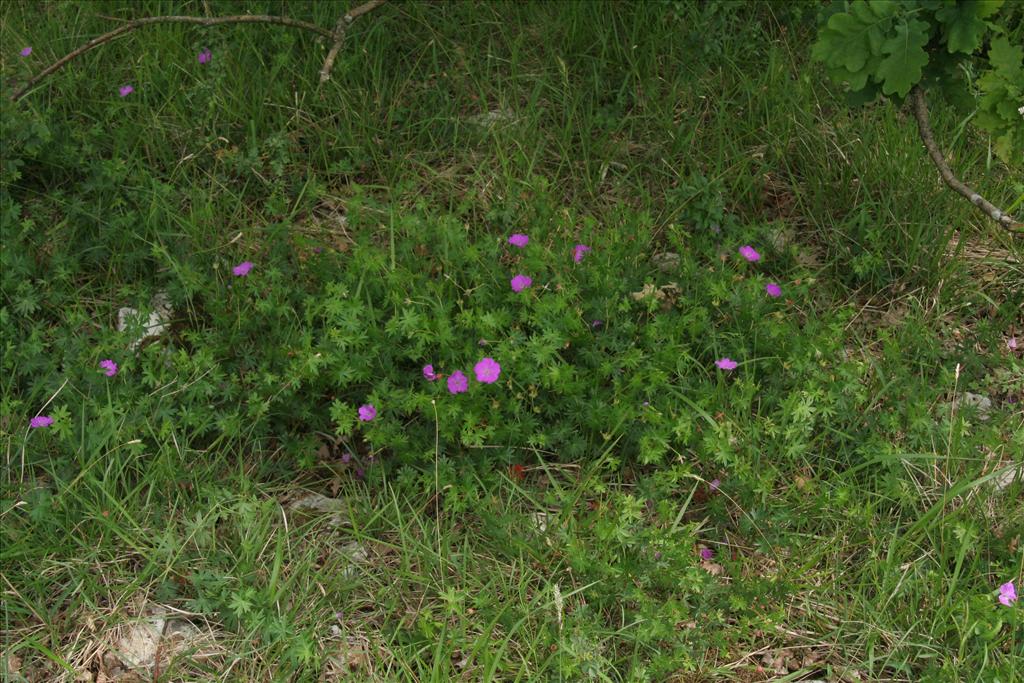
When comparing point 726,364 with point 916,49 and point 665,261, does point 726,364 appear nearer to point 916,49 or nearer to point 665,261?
point 665,261

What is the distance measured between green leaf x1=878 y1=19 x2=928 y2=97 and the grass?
0.76m

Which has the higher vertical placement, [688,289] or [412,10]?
[412,10]

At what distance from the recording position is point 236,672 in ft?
7.00

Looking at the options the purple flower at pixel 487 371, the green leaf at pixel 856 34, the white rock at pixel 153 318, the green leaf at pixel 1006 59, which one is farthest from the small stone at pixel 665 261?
the white rock at pixel 153 318

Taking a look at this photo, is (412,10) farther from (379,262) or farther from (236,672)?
(236,672)

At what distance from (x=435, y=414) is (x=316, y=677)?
67 cm

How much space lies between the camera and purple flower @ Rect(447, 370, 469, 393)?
249 cm

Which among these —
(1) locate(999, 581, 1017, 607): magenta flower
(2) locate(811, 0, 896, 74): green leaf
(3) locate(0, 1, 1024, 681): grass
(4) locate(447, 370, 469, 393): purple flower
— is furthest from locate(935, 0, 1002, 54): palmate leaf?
(4) locate(447, 370, 469, 393): purple flower

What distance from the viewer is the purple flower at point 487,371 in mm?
2496

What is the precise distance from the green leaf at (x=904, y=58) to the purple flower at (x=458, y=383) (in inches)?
47.6

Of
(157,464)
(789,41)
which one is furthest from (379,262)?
(789,41)

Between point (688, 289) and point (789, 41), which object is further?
point (789, 41)

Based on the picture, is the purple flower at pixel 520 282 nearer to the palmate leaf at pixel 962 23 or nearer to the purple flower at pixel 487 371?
the purple flower at pixel 487 371

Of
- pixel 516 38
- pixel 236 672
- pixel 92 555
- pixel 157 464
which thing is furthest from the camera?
pixel 516 38
